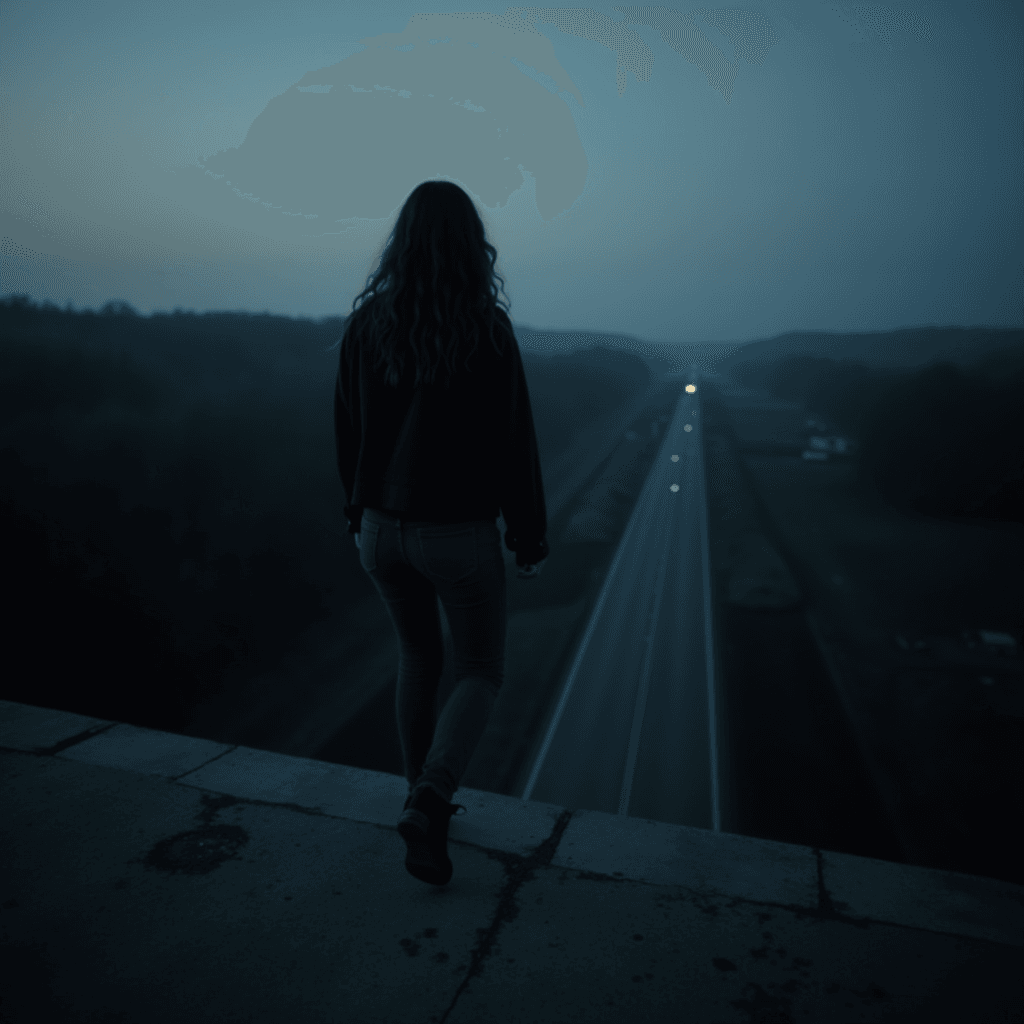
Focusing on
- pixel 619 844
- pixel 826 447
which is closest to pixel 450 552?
pixel 619 844

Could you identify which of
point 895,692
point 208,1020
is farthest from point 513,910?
point 895,692

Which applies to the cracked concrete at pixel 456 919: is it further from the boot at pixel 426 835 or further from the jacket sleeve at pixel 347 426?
the jacket sleeve at pixel 347 426

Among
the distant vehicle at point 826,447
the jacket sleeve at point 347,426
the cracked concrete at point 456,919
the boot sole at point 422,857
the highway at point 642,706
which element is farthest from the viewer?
the distant vehicle at point 826,447

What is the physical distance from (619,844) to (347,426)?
1597mm

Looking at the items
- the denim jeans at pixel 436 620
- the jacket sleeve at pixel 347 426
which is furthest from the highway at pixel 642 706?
the jacket sleeve at pixel 347 426

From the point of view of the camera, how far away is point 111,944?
1.76 meters

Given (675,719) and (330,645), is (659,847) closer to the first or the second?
(675,719)

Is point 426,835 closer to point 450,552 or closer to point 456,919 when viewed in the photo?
point 456,919

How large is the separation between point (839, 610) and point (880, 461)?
87.1 feet

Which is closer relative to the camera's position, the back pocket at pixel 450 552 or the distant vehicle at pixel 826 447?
the back pocket at pixel 450 552

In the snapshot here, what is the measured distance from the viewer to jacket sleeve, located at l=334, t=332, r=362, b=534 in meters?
2.15

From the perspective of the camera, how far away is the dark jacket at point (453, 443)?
1.93 metres

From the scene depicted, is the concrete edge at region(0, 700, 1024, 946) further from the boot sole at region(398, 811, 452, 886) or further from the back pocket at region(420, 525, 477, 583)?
the back pocket at region(420, 525, 477, 583)

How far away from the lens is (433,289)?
6.43ft
